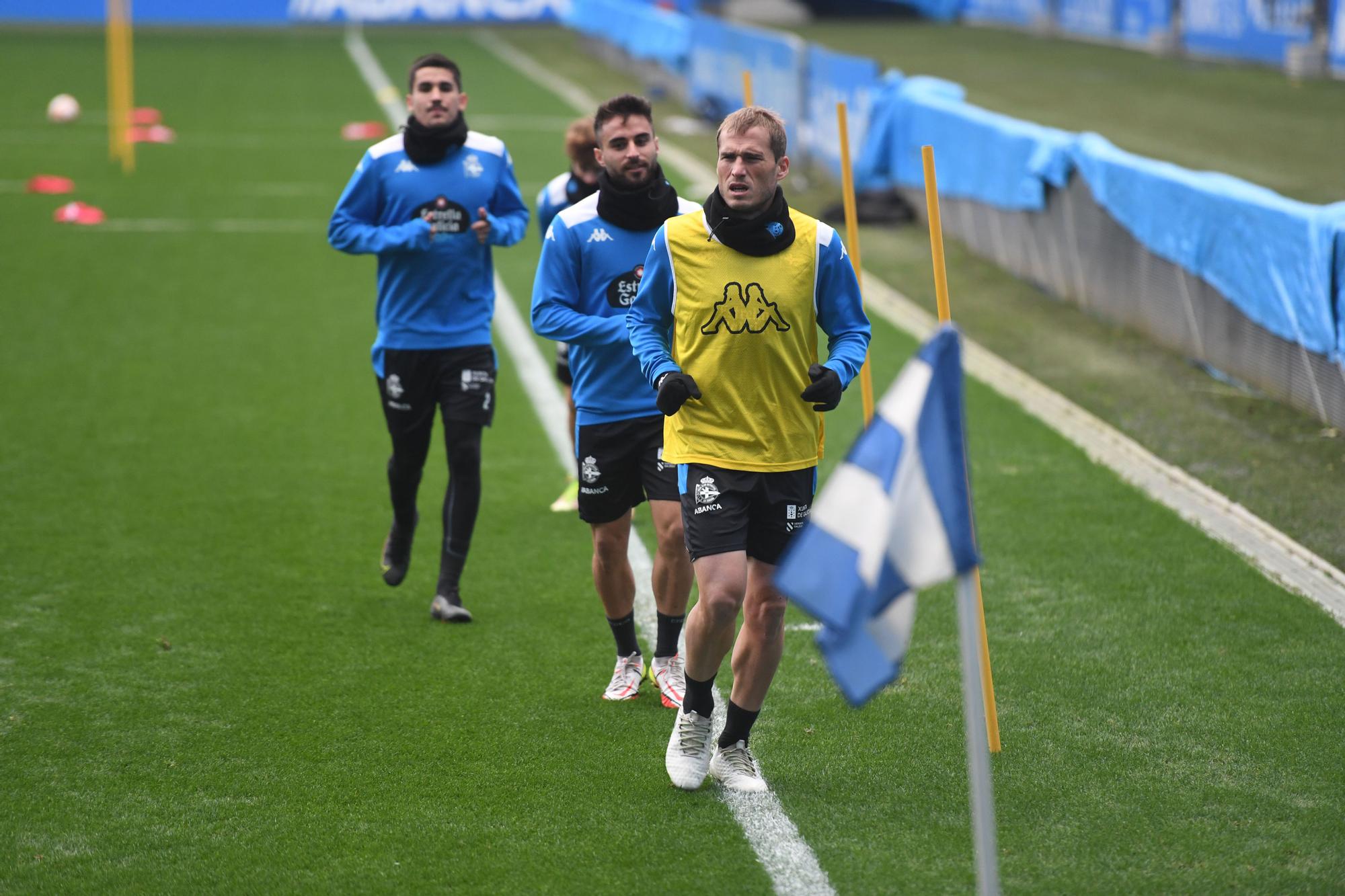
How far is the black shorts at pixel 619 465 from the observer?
5.77 m

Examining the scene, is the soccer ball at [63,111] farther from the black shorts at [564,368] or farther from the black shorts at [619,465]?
the black shorts at [619,465]

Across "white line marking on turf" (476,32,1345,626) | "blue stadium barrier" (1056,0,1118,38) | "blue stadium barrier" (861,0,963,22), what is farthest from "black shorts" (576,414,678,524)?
"blue stadium barrier" (861,0,963,22)

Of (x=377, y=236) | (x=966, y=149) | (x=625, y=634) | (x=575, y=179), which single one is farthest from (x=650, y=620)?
(x=966, y=149)

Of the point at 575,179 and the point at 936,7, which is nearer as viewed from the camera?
the point at 575,179

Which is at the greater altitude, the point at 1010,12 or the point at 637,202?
the point at 1010,12

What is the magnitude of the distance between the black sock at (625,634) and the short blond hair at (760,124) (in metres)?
2.05

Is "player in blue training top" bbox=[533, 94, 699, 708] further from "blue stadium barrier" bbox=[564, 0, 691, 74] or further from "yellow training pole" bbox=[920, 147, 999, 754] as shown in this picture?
"blue stadium barrier" bbox=[564, 0, 691, 74]

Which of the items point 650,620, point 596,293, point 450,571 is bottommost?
point 650,620

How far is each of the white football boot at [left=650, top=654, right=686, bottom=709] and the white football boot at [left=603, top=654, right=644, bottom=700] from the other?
9cm

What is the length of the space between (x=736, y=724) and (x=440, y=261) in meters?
2.61

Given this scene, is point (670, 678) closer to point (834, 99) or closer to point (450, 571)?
point (450, 571)

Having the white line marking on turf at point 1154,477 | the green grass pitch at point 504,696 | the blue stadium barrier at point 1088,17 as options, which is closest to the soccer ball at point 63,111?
the green grass pitch at point 504,696

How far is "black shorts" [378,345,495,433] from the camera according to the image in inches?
267

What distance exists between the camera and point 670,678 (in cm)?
600
